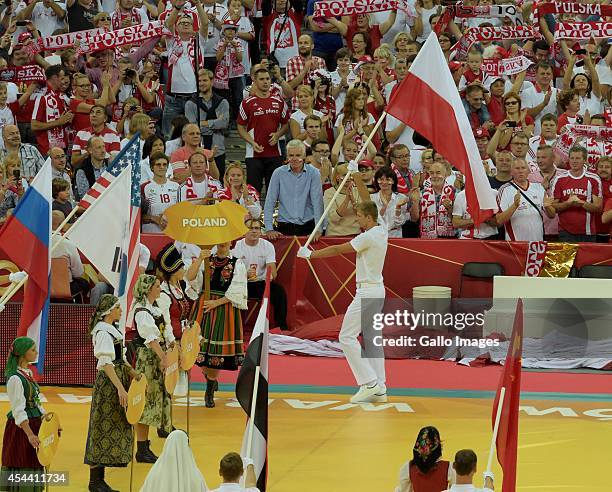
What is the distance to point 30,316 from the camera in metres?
12.5

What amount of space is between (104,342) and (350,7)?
39.3 feet

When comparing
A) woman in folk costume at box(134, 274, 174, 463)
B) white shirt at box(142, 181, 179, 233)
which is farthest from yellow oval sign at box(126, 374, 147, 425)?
white shirt at box(142, 181, 179, 233)

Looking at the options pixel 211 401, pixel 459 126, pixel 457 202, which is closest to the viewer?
pixel 459 126

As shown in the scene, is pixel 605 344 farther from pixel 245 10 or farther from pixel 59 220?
pixel 245 10

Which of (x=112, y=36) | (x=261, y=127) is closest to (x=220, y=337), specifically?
(x=261, y=127)

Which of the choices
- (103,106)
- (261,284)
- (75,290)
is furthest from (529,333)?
(103,106)

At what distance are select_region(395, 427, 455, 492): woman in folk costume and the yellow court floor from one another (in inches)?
96.4

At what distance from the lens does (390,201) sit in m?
19.4

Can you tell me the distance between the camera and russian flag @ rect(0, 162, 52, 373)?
41.0 feet

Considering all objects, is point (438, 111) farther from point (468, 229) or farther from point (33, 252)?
point (468, 229)

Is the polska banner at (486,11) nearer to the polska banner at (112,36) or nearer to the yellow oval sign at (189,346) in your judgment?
the polska banner at (112,36)

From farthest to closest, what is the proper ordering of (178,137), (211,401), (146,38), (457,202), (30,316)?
1. (146,38)
2. (178,137)
3. (457,202)
4. (211,401)
5. (30,316)

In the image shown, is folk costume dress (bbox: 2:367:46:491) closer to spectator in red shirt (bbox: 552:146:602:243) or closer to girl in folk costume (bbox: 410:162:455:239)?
girl in folk costume (bbox: 410:162:455:239)

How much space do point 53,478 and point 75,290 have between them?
16.9 ft
